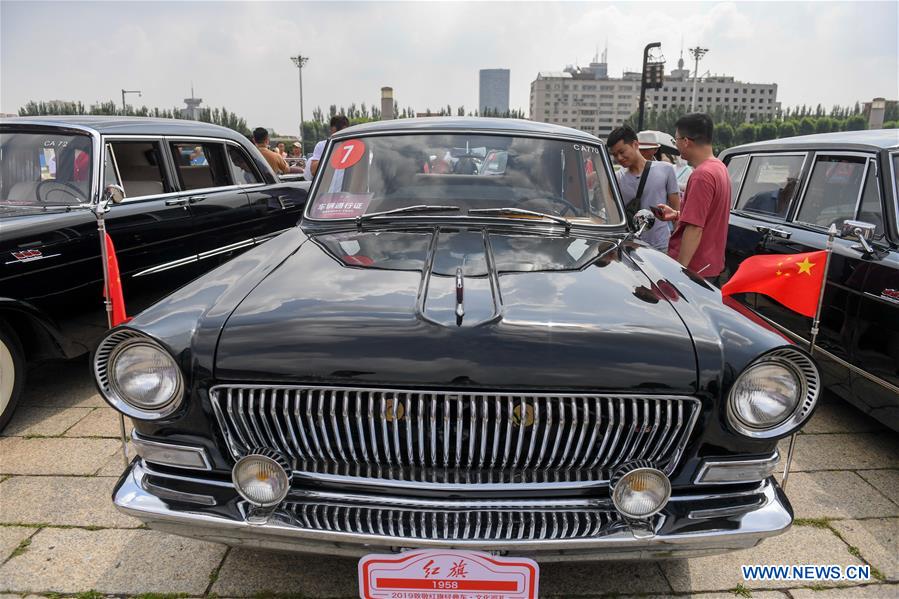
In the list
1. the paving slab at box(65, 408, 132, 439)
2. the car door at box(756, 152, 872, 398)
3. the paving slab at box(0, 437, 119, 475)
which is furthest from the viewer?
the paving slab at box(65, 408, 132, 439)

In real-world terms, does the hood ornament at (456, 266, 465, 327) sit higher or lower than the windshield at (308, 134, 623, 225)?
lower

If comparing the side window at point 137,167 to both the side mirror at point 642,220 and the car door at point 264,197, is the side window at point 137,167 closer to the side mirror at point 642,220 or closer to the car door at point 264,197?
the car door at point 264,197

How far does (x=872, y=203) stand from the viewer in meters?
3.74

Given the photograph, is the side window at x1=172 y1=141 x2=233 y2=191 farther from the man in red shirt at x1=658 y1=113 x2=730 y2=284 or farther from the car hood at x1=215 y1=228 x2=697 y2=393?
the man in red shirt at x1=658 y1=113 x2=730 y2=284

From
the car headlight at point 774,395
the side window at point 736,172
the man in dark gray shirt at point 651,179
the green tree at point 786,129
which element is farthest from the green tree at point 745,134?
the car headlight at point 774,395

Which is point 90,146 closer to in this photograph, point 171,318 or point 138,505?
point 171,318

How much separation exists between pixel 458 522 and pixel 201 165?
4513 millimetres

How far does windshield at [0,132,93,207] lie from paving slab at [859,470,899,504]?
16.4ft

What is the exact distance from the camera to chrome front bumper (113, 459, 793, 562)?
1.86 m

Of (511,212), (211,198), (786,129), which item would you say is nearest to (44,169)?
(211,198)

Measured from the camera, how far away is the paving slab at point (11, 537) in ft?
8.62

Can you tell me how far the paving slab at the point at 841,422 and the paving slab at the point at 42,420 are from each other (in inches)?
180

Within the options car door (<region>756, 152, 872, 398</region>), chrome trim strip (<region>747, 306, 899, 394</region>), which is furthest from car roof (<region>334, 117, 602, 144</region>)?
car door (<region>756, 152, 872, 398</region>)

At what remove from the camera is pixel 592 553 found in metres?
1.90
